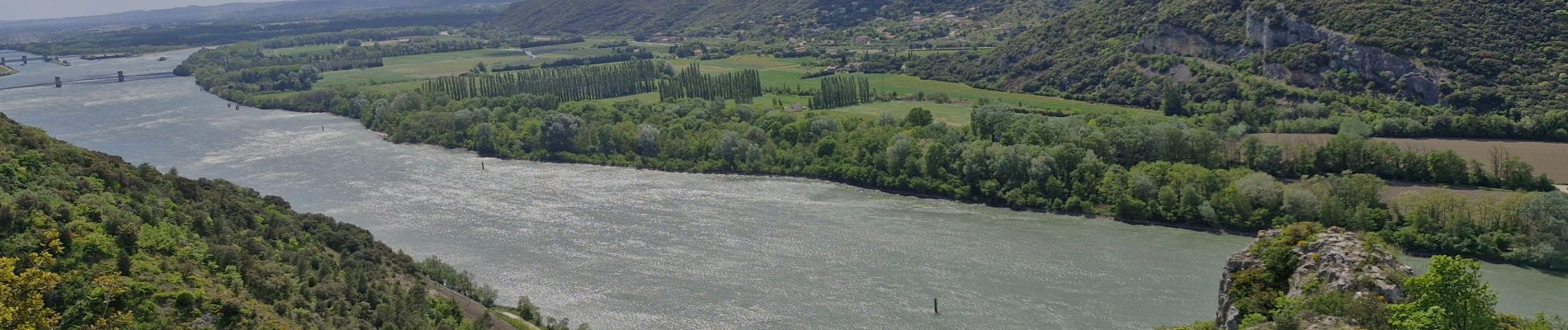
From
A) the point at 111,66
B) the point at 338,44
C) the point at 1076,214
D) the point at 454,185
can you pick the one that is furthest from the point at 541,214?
the point at 338,44

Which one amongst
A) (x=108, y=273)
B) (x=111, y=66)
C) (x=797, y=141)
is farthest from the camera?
(x=111, y=66)

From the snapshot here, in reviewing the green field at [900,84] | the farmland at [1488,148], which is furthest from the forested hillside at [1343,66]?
the green field at [900,84]

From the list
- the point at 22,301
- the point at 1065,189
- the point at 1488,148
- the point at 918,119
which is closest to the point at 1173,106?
the point at 918,119

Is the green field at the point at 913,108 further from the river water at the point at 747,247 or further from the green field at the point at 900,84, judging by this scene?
the river water at the point at 747,247

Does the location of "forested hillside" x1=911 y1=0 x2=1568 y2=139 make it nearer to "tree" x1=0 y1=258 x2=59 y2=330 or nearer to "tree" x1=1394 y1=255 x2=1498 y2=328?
"tree" x1=1394 y1=255 x2=1498 y2=328

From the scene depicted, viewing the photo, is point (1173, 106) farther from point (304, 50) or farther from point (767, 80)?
point (304, 50)

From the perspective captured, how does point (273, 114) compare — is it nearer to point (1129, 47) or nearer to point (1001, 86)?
point (1001, 86)
